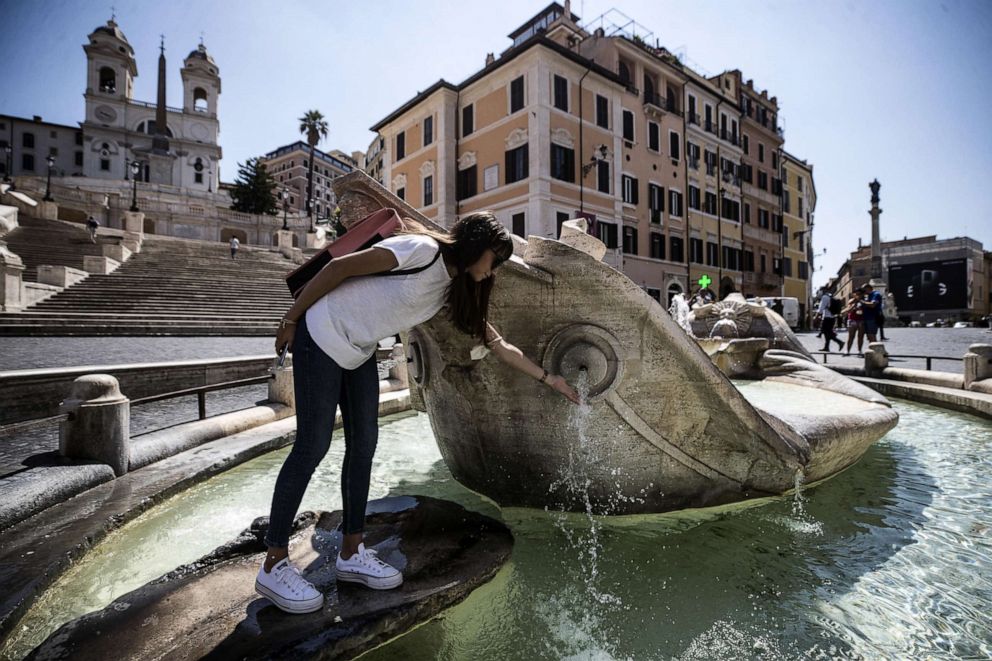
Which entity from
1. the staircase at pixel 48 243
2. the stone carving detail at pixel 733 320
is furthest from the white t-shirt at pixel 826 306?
the staircase at pixel 48 243

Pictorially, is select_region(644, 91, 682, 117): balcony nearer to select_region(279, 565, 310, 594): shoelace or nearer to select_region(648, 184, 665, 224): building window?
select_region(648, 184, 665, 224): building window

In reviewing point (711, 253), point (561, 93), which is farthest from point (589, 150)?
point (711, 253)

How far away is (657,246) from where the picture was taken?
92.3 feet

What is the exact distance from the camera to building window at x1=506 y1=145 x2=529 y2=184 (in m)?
23.5

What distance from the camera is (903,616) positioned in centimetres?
197

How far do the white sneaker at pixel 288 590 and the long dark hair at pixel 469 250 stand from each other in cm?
102

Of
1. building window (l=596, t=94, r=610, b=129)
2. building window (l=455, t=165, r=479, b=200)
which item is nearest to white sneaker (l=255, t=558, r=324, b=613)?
building window (l=455, t=165, r=479, b=200)

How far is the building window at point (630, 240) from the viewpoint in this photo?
26.4 meters

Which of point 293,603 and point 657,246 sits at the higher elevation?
point 657,246

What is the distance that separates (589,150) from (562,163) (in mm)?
2013

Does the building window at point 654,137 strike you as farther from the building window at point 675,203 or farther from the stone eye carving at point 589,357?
the stone eye carving at point 589,357

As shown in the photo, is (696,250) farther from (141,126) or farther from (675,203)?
(141,126)

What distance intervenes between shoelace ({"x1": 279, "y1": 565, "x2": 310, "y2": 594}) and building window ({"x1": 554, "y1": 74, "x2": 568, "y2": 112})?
2450 centimetres

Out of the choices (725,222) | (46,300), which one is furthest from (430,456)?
(725,222)
